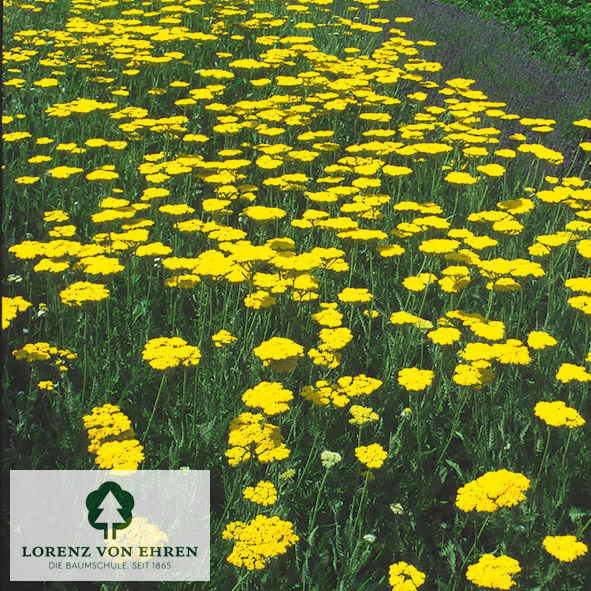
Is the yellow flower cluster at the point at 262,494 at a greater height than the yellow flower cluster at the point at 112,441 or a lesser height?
lesser

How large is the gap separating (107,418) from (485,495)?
110 centimetres

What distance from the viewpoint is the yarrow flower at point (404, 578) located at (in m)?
1.86

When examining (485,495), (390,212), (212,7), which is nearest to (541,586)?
(485,495)

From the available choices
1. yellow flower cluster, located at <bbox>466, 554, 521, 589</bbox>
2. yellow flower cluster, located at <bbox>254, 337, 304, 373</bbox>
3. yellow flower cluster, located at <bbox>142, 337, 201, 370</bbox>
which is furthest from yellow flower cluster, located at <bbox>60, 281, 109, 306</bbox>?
yellow flower cluster, located at <bbox>466, 554, 521, 589</bbox>

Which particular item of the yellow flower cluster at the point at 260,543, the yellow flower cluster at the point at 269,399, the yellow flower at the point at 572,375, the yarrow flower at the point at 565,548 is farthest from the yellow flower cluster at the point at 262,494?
the yellow flower at the point at 572,375

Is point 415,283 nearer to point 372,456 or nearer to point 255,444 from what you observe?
point 372,456

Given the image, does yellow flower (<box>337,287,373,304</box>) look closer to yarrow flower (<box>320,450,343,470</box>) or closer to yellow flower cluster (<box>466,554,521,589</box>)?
yarrow flower (<box>320,450,343,470</box>)

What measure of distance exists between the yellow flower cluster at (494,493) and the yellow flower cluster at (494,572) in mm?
145

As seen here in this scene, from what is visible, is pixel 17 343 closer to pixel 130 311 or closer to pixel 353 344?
pixel 130 311

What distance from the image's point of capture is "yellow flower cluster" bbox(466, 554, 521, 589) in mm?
1783

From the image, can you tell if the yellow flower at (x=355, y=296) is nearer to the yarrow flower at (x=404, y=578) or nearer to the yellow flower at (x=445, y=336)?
the yellow flower at (x=445, y=336)

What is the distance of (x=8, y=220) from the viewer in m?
3.65

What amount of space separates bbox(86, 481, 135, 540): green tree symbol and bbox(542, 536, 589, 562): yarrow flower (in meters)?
1.18

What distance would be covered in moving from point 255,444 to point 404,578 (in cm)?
56
